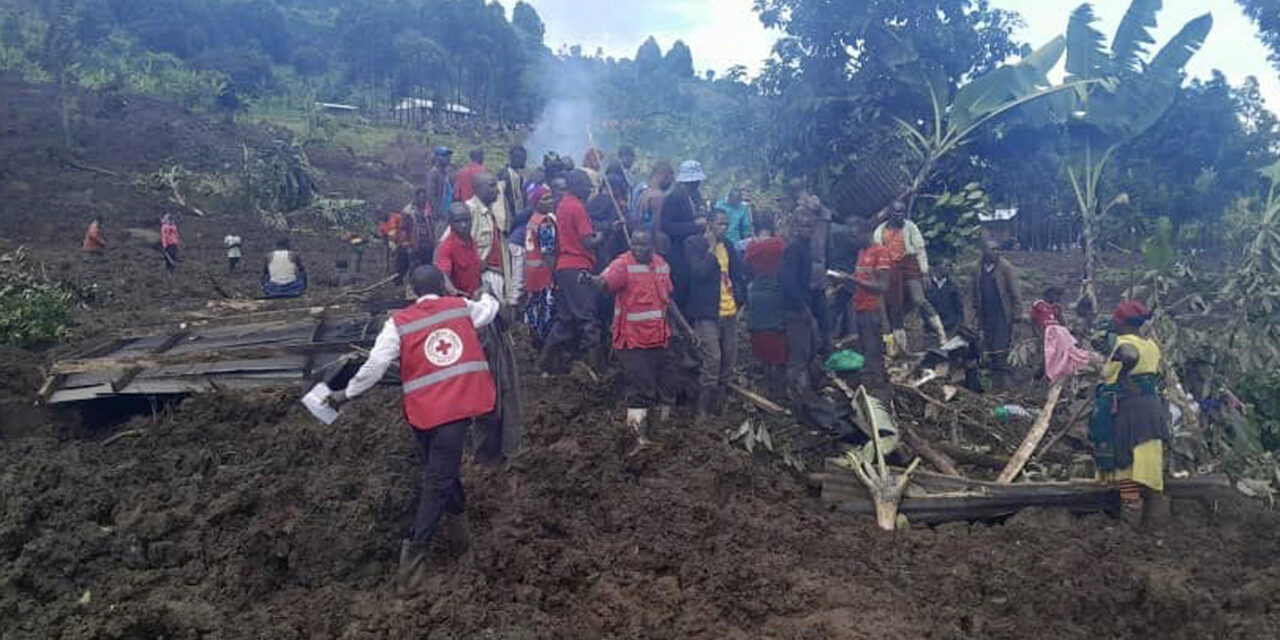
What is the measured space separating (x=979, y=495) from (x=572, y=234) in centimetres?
421

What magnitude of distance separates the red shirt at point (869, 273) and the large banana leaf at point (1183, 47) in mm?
5689

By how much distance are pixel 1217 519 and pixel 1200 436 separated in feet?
2.20

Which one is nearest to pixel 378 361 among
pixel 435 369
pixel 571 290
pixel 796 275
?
pixel 435 369

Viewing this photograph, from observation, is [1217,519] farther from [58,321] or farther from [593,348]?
[58,321]

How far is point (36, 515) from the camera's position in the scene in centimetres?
577

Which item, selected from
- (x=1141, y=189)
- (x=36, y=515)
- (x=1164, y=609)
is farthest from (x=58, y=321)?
(x=1141, y=189)

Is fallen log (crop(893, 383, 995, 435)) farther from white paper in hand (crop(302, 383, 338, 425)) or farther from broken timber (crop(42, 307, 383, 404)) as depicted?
white paper in hand (crop(302, 383, 338, 425))

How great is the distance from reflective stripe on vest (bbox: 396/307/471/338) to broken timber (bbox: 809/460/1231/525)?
2.92 metres

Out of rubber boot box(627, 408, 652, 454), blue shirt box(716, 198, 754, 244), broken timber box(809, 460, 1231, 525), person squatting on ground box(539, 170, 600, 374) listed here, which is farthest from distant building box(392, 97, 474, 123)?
broken timber box(809, 460, 1231, 525)

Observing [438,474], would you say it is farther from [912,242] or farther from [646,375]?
[912,242]

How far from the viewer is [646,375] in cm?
765

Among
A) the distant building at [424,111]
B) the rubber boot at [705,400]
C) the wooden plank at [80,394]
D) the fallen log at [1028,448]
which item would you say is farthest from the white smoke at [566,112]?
the fallen log at [1028,448]

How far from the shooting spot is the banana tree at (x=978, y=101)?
11.8 metres

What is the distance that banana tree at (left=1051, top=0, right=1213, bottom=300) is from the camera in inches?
478
